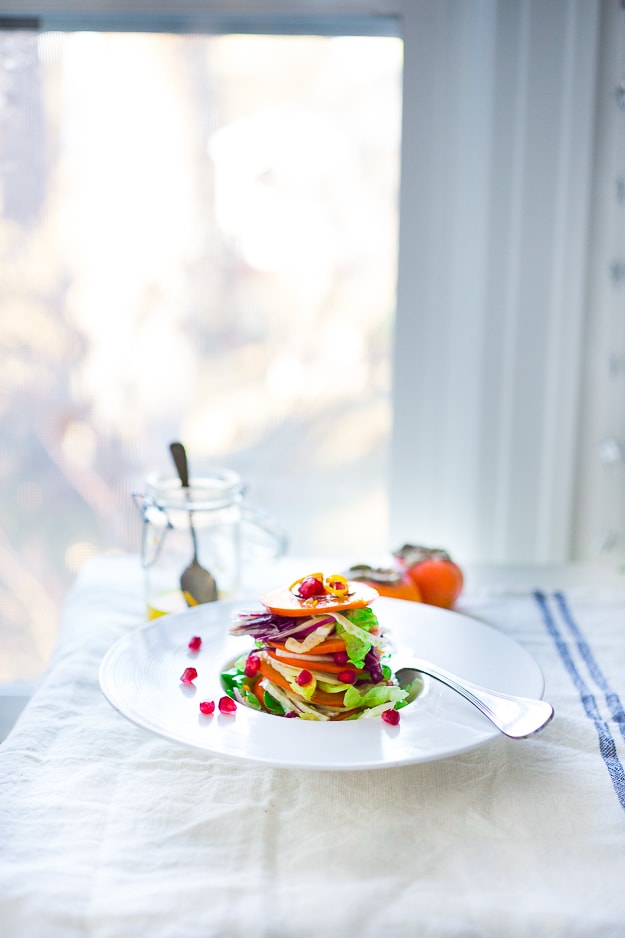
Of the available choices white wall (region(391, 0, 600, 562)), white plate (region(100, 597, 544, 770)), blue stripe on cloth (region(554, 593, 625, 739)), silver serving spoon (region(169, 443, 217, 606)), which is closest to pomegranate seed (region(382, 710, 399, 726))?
white plate (region(100, 597, 544, 770))

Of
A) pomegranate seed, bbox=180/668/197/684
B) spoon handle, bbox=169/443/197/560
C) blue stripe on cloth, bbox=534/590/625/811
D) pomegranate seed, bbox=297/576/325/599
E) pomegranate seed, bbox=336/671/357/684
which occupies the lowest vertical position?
blue stripe on cloth, bbox=534/590/625/811

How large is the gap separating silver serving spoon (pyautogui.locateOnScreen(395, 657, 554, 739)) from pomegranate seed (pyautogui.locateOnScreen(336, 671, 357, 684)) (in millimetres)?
70

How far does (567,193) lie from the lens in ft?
4.33

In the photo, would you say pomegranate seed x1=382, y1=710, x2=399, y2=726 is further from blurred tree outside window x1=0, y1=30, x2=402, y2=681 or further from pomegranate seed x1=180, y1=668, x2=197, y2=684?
blurred tree outside window x1=0, y1=30, x2=402, y2=681

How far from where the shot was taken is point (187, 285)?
4.75ft

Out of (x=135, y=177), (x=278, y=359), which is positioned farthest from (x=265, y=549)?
(x=135, y=177)

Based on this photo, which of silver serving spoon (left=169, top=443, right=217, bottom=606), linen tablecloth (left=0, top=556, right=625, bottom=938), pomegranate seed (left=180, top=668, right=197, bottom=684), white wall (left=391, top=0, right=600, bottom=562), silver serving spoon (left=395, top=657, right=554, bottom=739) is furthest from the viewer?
white wall (left=391, top=0, right=600, bottom=562)

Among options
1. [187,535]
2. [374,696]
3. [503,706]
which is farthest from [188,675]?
[187,535]

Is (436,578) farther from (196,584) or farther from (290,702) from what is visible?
(290,702)

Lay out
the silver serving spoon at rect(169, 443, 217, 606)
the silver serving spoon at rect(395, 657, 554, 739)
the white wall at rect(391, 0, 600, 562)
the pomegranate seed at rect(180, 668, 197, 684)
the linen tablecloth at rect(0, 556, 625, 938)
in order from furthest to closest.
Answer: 1. the white wall at rect(391, 0, 600, 562)
2. the silver serving spoon at rect(169, 443, 217, 606)
3. the pomegranate seed at rect(180, 668, 197, 684)
4. the silver serving spoon at rect(395, 657, 554, 739)
5. the linen tablecloth at rect(0, 556, 625, 938)

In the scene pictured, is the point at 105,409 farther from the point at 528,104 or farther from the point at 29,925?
the point at 29,925

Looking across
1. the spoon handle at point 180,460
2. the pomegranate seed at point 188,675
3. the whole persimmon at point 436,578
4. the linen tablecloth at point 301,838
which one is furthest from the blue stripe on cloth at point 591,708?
the spoon handle at point 180,460

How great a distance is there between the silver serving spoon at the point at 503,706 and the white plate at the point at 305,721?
12 mm

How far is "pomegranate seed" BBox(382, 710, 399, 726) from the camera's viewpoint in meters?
0.75
